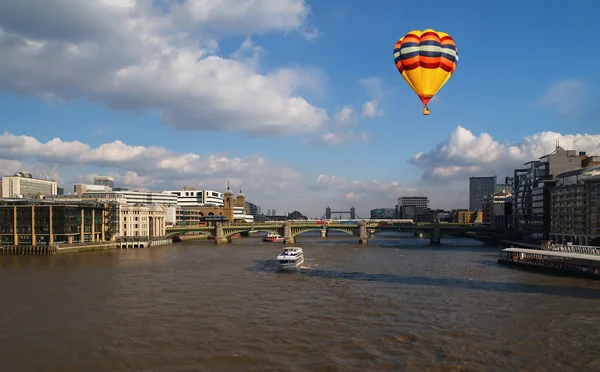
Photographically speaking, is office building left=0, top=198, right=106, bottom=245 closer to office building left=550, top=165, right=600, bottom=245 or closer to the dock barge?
the dock barge

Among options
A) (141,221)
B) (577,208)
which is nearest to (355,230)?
(577,208)

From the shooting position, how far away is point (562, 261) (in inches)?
2842

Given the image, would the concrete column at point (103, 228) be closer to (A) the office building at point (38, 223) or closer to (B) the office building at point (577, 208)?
(A) the office building at point (38, 223)

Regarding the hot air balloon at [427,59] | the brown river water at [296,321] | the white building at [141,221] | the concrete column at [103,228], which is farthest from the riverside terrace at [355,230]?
the hot air balloon at [427,59]

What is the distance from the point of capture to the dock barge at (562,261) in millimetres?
64688

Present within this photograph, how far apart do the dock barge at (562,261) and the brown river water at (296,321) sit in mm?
3692

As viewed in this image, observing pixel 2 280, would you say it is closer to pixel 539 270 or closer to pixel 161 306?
pixel 161 306

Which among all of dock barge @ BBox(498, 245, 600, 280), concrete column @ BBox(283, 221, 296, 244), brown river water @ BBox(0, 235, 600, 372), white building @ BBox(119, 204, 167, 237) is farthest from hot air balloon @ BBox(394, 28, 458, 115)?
white building @ BBox(119, 204, 167, 237)

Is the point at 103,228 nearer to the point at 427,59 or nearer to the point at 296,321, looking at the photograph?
the point at 296,321

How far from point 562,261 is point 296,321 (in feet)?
183

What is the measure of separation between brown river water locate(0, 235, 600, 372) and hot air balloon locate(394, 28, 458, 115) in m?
22.1

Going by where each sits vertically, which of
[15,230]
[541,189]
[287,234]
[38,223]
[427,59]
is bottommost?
[287,234]

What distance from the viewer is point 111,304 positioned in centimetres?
4359

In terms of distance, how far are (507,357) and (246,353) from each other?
55.9ft
